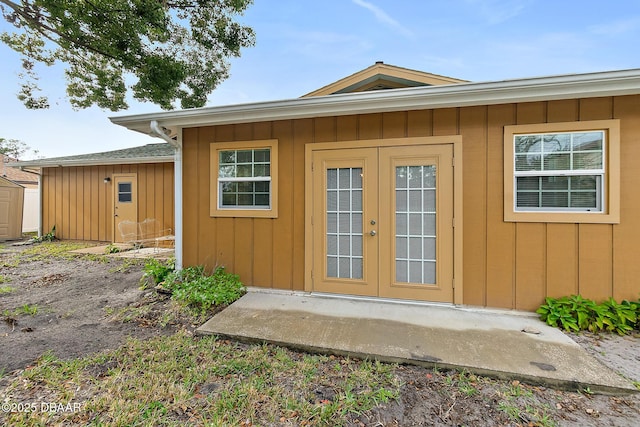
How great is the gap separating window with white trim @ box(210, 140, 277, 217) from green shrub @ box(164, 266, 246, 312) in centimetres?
92

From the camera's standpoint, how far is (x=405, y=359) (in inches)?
87.4

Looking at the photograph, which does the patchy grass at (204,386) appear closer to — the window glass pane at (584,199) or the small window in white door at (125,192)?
the window glass pane at (584,199)

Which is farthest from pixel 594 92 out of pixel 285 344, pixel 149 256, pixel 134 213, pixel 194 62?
pixel 194 62

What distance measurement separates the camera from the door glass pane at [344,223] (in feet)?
11.7

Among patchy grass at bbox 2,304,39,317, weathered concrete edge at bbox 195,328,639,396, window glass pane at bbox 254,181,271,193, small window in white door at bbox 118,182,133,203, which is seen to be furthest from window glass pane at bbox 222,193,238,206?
small window in white door at bbox 118,182,133,203

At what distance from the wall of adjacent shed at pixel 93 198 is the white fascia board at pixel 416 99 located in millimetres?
4443

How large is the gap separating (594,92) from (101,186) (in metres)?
11.2

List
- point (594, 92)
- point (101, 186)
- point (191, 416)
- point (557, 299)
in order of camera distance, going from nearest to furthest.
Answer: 1. point (191, 416)
2. point (594, 92)
3. point (557, 299)
4. point (101, 186)

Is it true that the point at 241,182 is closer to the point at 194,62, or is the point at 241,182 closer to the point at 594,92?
the point at 594,92

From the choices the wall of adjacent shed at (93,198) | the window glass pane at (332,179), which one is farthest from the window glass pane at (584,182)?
the wall of adjacent shed at (93,198)

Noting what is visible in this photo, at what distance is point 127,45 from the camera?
269 inches

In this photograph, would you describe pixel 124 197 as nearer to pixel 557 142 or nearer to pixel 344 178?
pixel 344 178

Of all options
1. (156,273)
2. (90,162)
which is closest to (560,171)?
(156,273)

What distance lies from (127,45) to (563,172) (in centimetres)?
939
